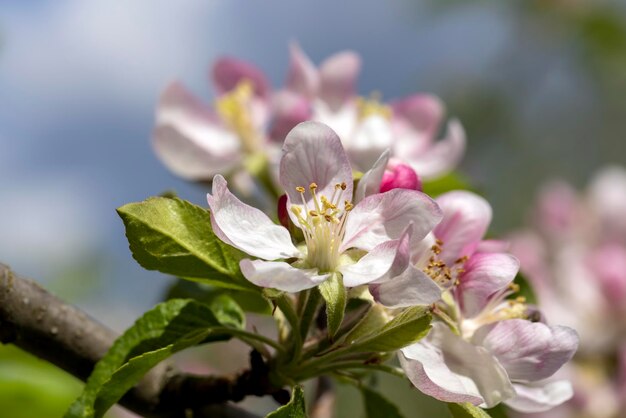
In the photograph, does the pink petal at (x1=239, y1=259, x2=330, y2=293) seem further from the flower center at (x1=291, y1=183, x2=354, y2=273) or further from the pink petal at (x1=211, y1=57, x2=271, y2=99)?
the pink petal at (x1=211, y1=57, x2=271, y2=99)

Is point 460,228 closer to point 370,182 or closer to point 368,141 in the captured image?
point 370,182

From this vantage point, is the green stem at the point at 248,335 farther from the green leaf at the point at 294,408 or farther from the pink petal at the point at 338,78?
the pink petal at the point at 338,78

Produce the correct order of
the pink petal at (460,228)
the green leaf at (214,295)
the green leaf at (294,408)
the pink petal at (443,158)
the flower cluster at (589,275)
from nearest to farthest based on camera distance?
the green leaf at (294,408)
the pink petal at (460,228)
the green leaf at (214,295)
the pink petal at (443,158)
the flower cluster at (589,275)

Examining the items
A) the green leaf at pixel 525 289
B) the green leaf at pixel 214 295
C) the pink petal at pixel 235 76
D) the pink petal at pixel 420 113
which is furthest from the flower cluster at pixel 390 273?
the pink petal at pixel 235 76

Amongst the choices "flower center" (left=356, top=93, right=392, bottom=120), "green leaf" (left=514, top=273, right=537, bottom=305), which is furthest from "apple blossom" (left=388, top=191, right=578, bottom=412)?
"flower center" (left=356, top=93, right=392, bottom=120)

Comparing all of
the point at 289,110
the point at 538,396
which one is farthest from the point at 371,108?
the point at 538,396

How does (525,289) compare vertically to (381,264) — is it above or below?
below
